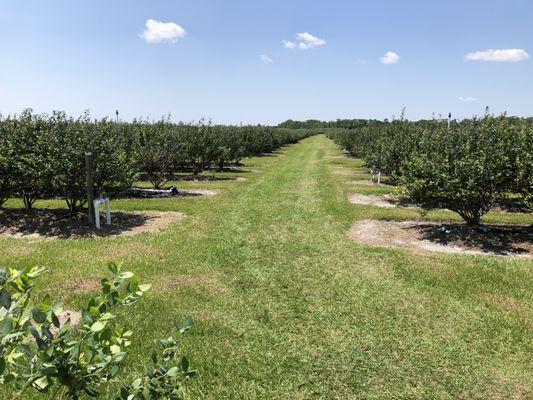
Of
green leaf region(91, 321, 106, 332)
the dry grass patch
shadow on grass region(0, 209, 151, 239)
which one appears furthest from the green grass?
green leaf region(91, 321, 106, 332)

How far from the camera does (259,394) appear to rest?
421 cm

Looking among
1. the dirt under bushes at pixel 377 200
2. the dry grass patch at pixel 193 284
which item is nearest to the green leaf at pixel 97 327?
the dry grass patch at pixel 193 284

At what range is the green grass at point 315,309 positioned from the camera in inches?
176

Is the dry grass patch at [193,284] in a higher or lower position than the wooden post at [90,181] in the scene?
lower

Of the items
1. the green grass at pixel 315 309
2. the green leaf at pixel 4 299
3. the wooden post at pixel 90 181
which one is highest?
the green leaf at pixel 4 299

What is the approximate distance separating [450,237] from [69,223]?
957 centimetres

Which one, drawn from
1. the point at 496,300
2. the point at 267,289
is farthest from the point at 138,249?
the point at 496,300

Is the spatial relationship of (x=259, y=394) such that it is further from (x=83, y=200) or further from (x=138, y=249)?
(x=83, y=200)

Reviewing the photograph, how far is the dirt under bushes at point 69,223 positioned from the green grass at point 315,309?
0.66 metres

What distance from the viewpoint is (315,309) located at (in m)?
6.05

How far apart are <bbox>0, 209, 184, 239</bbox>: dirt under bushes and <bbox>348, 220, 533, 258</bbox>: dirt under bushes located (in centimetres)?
532

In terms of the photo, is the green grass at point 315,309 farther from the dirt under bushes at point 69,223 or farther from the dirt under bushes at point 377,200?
the dirt under bushes at point 377,200

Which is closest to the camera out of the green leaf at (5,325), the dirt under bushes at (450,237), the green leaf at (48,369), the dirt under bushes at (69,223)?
the green leaf at (5,325)

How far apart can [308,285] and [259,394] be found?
2891 millimetres
